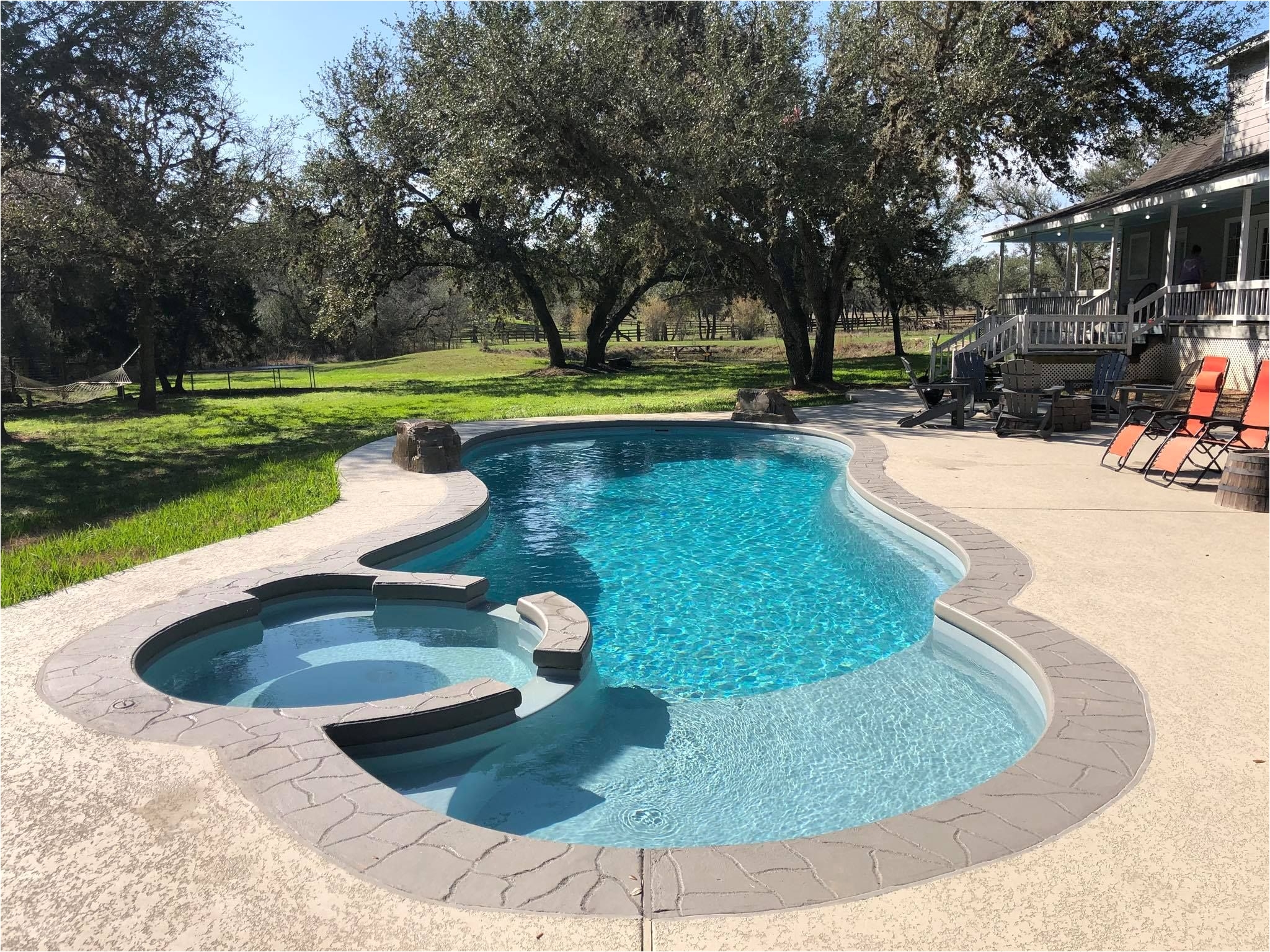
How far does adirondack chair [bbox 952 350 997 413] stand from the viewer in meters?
14.9

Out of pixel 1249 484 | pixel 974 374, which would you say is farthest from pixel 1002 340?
pixel 1249 484

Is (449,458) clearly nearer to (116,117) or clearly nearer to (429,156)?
→ (116,117)

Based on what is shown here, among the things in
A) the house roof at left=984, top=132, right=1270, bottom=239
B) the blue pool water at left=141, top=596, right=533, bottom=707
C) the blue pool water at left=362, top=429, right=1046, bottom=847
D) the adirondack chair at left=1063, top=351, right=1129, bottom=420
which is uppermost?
the house roof at left=984, top=132, right=1270, bottom=239

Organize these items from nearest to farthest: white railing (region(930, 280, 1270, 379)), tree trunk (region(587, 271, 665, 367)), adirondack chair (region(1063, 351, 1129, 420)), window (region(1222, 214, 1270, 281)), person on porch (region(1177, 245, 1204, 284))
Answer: adirondack chair (region(1063, 351, 1129, 420)) < white railing (region(930, 280, 1270, 379)) < person on porch (region(1177, 245, 1204, 284)) < window (region(1222, 214, 1270, 281)) < tree trunk (region(587, 271, 665, 367))

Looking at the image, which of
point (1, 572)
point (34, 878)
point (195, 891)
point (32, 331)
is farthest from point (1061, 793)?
point (32, 331)

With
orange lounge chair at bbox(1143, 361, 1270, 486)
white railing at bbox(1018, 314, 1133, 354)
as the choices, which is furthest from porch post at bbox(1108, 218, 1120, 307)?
orange lounge chair at bbox(1143, 361, 1270, 486)

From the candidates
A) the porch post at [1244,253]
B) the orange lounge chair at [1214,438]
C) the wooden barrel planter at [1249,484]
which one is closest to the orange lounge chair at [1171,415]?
the orange lounge chair at [1214,438]

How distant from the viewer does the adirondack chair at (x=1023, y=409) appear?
12.5 m

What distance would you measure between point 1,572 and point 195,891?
4.95 m

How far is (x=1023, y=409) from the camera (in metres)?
12.9

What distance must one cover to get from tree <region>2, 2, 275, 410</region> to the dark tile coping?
8.55 m

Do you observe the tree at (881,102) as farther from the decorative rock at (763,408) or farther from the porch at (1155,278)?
the decorative rock at (763,408)

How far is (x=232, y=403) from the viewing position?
20688 mm

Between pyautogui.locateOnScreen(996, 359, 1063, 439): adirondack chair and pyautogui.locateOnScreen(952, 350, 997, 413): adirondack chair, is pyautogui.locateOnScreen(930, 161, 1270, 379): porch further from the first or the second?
pyautogui.locateOnScreen(996, 359, 1063, 439): adirondack chair
